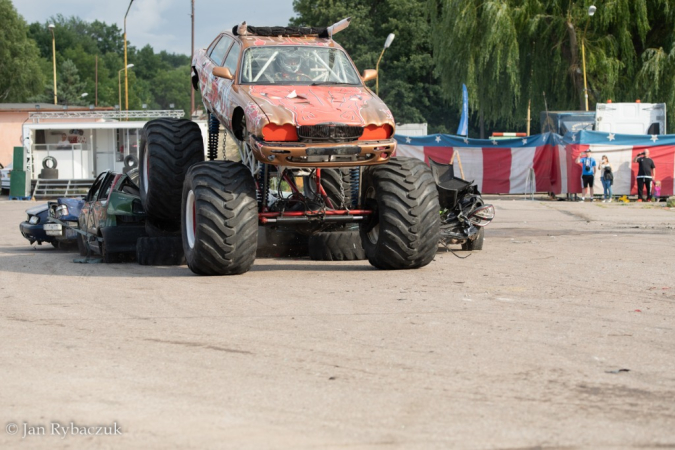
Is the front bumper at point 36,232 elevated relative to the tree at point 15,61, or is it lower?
lower

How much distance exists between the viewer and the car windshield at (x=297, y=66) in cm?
1205

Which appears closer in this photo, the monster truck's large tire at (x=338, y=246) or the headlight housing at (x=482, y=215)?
the monster truck's large tire at (x=338, y=246)

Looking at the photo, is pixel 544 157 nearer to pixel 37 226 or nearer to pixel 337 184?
pixel 37 226

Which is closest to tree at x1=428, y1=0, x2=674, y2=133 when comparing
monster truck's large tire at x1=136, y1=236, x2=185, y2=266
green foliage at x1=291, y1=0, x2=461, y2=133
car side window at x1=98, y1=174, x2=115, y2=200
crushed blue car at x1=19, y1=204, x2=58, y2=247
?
crushed blue car at x1=19, y1=204, x2=58, y2=247

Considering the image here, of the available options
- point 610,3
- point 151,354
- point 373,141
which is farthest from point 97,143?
point 151,354

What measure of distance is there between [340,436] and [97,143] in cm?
3979

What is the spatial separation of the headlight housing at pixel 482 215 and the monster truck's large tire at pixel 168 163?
401 centimetres

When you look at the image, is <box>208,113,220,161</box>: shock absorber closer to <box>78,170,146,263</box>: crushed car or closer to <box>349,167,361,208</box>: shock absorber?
<box>78,170,146,263</box>: crushed car

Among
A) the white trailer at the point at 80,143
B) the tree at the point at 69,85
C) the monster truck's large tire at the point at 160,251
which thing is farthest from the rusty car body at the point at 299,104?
the tree at the point at 69,85

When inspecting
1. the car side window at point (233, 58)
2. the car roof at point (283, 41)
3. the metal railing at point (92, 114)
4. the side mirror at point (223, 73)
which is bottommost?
the side mirror at point (223, 73)

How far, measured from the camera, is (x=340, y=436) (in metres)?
4.80

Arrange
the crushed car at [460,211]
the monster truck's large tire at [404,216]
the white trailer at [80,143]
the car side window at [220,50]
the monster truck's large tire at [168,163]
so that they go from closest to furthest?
the monster truck's large tire at [404,216]
the monster truck's large tire at [168,163]
the car side window at [220,50]
the crushed car at [460,211]
the white trailer at [80,143]

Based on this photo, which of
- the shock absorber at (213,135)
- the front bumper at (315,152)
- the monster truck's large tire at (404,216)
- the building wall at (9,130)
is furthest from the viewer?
the building wall at (9,130)

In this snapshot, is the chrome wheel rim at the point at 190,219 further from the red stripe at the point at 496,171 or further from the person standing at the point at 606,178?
the red stripe at the point at 496,171
